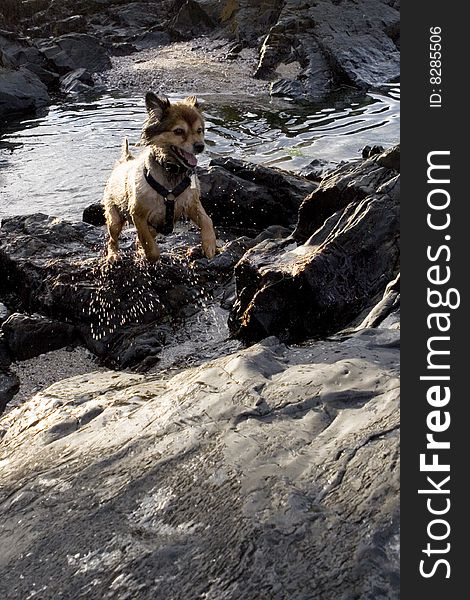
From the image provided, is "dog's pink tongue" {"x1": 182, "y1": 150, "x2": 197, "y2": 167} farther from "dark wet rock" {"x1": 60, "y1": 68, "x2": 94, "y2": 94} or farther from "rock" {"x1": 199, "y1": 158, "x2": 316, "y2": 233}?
"dark wet rock" {"x1": 60, "y1": 68, "x2": 94, "y2": 94}

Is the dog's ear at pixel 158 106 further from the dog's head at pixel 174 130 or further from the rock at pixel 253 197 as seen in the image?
the rock at pixel 253 197

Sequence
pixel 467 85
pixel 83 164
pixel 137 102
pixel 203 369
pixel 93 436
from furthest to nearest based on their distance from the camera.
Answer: pixel 137 102 → pixel 83 164 → pixel 203 369 → pixel 93 436 → pixel 467 85

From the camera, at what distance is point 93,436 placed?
10.9 ft

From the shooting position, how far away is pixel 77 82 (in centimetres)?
2075

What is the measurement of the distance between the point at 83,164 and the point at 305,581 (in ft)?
35.8

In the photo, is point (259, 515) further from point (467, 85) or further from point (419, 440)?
point (467, 85)

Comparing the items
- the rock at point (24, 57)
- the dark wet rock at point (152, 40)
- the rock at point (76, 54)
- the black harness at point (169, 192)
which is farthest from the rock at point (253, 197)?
the dark wet rock at point (152, 40)

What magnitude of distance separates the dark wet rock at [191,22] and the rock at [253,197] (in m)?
19.8

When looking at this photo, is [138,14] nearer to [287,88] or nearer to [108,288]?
[287,88]

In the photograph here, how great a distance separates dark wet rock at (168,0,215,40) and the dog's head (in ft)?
72.7

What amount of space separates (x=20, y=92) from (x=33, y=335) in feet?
46.0

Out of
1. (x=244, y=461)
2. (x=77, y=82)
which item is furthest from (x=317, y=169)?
(x=77, y=82)

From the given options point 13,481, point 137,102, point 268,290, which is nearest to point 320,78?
point 137,102

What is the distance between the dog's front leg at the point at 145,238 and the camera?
6941 millimetres
